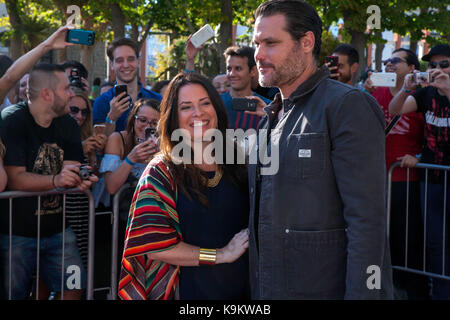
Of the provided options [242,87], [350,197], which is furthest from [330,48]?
[350,197]

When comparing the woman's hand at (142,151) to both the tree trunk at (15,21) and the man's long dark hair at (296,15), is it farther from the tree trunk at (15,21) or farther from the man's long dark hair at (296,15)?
the tree trunk at (15,21)

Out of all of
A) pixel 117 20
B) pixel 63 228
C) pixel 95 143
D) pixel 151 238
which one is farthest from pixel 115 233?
pixel 117 20

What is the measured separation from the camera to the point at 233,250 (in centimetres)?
262

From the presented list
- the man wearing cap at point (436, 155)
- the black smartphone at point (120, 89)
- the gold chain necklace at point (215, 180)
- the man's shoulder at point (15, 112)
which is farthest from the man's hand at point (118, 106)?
the man wearing cap at point (436, 155)

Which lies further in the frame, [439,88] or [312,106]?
[439,88]

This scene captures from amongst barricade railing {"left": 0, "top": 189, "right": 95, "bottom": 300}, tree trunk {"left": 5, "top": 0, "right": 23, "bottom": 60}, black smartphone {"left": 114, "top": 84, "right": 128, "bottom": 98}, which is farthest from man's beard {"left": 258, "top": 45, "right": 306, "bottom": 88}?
tree trunk {"left": 5, "top": 0, "right": 23, "bottom": 60}

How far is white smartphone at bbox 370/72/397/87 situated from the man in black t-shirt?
2.77 metres

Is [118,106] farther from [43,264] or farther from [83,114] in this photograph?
[43,264]

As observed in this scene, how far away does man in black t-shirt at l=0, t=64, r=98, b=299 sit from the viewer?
377cm

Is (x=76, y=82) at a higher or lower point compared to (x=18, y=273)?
higher

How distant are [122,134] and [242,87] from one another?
A: 1.34 metres

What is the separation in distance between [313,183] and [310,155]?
12 centimetres
